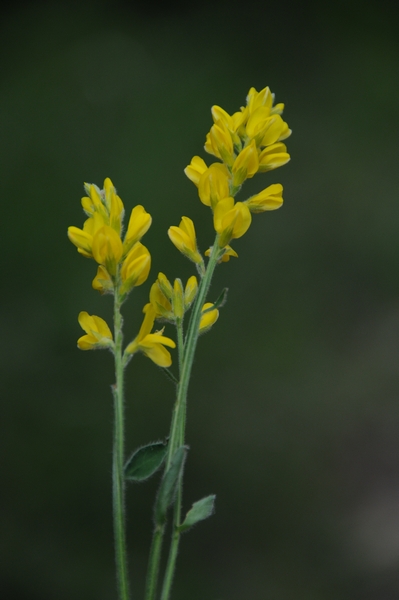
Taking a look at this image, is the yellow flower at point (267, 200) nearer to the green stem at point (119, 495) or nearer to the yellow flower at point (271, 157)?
the yellow flower at point (271, 157)

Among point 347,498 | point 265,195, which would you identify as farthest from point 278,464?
point 265,195

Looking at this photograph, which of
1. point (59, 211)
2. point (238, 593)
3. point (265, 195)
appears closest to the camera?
point (265, 195)

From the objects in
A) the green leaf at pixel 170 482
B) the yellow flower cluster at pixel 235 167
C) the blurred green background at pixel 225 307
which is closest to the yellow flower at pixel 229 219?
the yellow flower cluster at pixel 235 167

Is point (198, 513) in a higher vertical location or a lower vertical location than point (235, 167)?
lower

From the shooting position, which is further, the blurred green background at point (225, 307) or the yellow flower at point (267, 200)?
the blurred green background at point (225, 307)

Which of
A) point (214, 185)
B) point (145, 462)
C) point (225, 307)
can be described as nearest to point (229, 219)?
point (214, 185)

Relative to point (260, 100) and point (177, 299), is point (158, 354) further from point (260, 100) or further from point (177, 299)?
point (260, 100)

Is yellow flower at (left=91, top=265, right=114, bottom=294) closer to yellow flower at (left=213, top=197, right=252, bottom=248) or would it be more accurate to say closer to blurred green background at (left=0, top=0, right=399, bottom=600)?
yellow flower at (left=213, top=197, right=252, bottom=248)

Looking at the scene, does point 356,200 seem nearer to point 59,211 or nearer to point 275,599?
point 59,211
